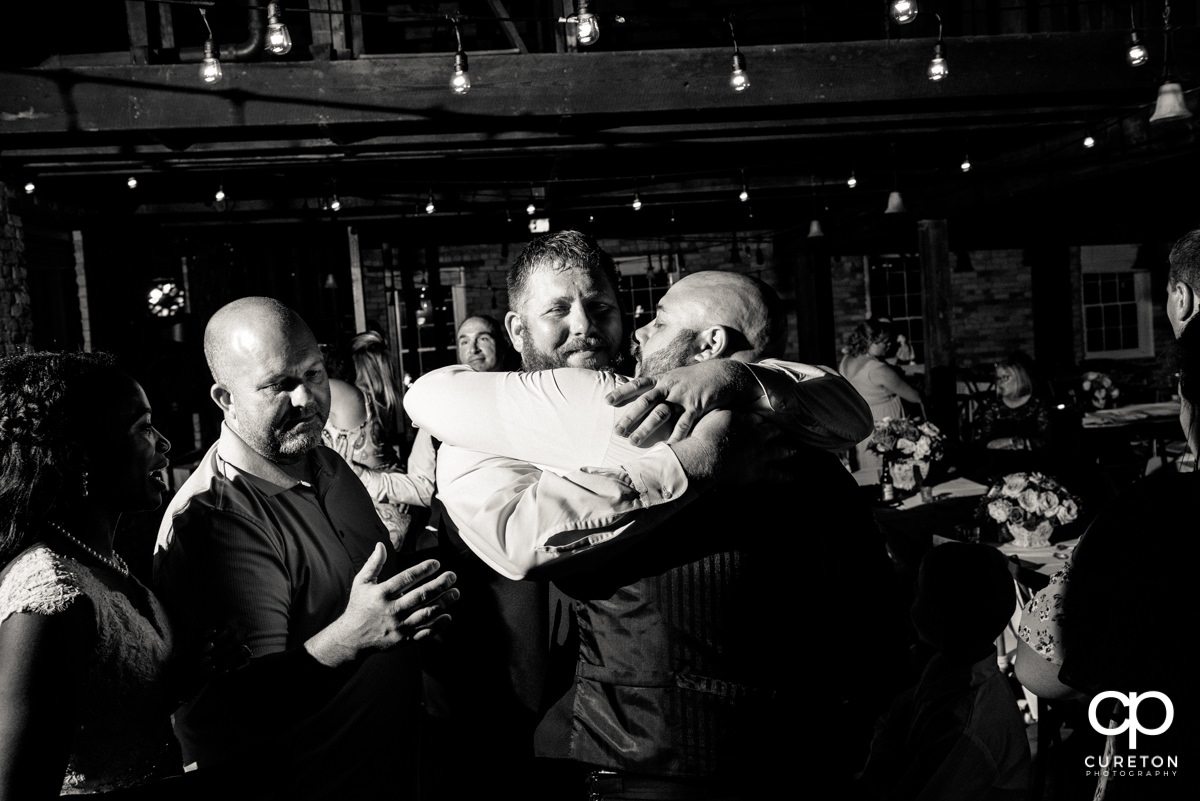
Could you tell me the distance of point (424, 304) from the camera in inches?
558

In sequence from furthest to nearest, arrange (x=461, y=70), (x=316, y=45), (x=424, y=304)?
(x=424, y=304) < (x=316, y=45) < (x=461, y=70)

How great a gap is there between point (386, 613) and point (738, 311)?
0.77 m

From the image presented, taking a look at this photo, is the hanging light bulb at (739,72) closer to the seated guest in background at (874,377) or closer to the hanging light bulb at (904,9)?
the hanging light bulb at (904,9)

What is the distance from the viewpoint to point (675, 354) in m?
1.47

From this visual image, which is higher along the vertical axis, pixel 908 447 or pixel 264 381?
pixel 264 381

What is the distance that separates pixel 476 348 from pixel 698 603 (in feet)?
12.2

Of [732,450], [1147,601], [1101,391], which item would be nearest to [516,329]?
[732,450]

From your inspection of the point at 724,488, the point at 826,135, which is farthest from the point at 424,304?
the point at 724,488

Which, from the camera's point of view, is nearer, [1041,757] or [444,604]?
[444,604]

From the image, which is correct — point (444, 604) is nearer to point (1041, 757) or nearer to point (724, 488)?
point (724, 488)

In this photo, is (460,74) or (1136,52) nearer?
(460,74)

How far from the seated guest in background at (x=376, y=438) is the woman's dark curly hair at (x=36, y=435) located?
5.44ft

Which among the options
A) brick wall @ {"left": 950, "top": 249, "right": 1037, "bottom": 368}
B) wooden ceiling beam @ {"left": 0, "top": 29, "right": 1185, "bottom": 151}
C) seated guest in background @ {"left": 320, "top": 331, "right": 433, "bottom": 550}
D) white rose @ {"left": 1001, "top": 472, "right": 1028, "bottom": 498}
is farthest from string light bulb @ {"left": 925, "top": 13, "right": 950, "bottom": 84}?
brick wall @ {"left": 950, "top": 249, "right": 1037, "bottom": 368}

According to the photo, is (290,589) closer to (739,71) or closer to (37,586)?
(37,586)
